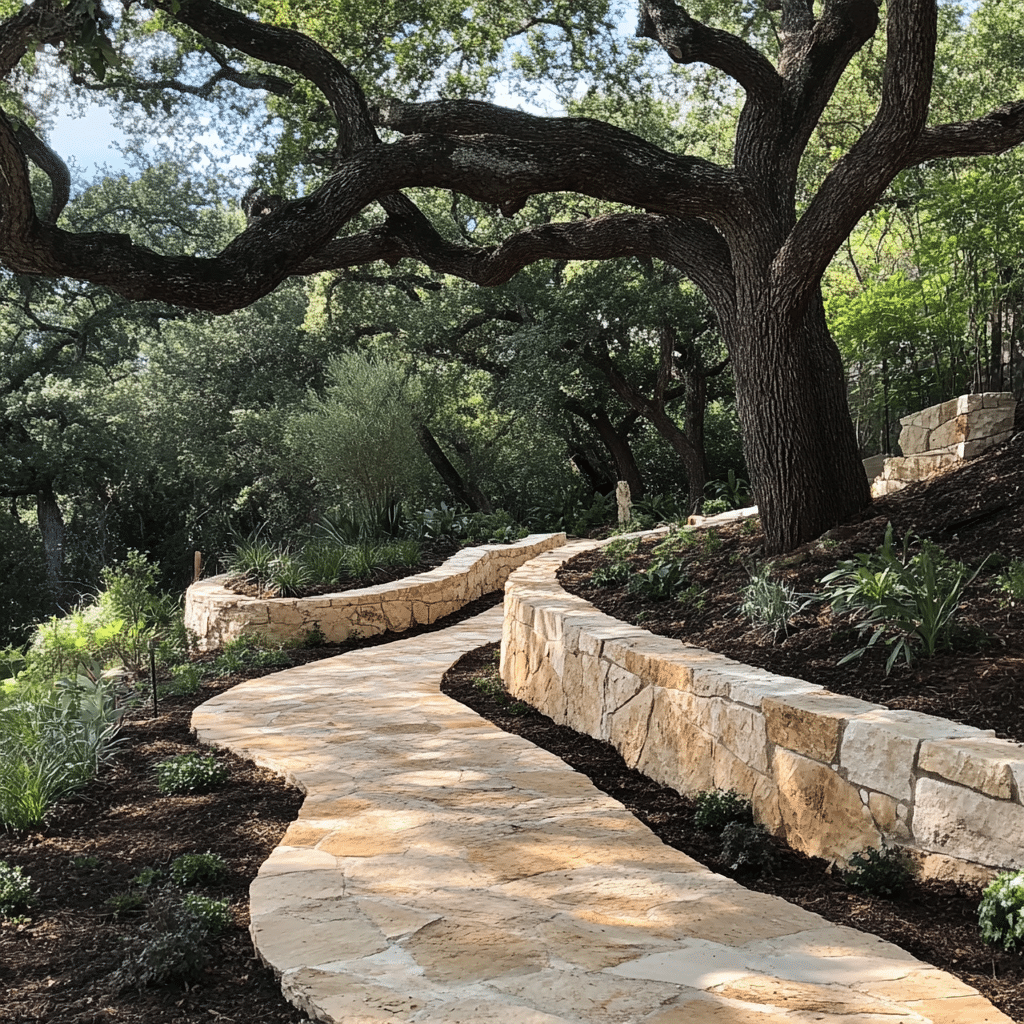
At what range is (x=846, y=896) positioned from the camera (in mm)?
3281

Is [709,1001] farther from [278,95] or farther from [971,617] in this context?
[278,95]

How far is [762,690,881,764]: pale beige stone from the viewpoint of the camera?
11.6 ft

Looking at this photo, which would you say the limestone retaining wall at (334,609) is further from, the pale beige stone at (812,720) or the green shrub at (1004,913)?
the green shrub at (1004,913)

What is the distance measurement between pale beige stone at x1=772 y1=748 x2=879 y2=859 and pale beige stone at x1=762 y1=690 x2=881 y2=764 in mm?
50

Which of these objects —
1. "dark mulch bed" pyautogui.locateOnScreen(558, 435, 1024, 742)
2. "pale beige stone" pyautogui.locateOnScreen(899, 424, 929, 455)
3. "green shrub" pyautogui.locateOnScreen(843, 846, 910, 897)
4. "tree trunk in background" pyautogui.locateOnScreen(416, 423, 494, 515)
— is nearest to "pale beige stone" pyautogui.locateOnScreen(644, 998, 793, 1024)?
"green shrub" pyautogui.locateOnScreen(843, 846, 910, 897)

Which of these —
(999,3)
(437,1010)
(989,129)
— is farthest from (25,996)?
(999,3)

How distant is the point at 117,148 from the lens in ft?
59.2

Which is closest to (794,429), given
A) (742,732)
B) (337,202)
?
(742,732)

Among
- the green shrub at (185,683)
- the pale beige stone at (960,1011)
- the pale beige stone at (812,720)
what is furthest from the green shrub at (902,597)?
the green shrub at (185,683)

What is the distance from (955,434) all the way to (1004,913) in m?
5.19

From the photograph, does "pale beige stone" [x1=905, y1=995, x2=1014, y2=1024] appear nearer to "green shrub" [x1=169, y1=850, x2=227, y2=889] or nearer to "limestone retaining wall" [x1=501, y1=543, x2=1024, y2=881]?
"limestone retaining wall" [x1=501, y1=543, x2=1024, y2=881]

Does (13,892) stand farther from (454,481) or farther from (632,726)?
(454,481)

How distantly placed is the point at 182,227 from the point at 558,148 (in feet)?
51.7

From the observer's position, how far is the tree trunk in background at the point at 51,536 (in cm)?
1912
